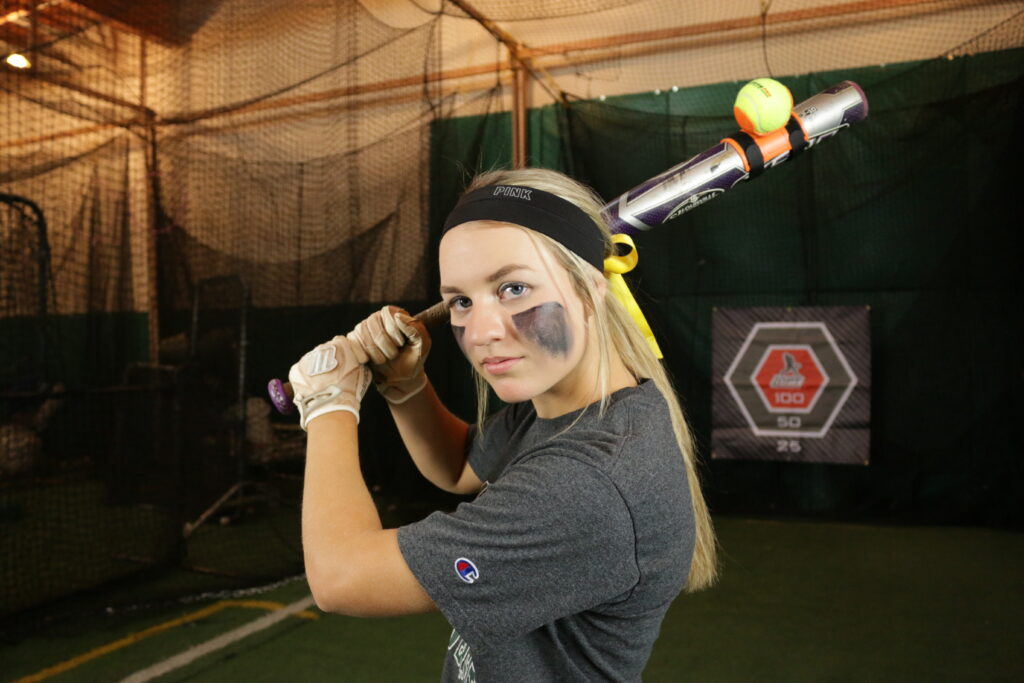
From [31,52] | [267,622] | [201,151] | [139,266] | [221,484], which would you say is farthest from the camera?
[139,266]

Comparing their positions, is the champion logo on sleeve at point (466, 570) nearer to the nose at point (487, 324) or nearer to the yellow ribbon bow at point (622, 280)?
the nose at point (487, 324)

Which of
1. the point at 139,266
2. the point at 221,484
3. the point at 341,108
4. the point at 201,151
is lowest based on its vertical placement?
the point at 221,484

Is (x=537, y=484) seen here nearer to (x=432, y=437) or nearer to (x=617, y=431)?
(x=617, y=431)

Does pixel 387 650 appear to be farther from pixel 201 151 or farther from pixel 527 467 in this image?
pixel 201 151

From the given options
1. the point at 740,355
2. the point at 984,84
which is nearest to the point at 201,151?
the point at 740,355

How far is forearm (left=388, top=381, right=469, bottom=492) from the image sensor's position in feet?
5.49

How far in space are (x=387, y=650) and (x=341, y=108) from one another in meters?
3.32

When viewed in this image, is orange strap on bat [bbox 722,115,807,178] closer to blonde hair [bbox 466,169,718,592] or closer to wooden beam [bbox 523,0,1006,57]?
blonde hair [bbox 466,169,718,592]

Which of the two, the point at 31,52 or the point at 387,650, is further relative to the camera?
the point at 31,52

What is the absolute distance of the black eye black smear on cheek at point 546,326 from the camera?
118 centimetres

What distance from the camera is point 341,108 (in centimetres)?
475

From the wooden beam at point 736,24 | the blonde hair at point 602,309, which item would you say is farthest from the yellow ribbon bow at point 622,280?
the wooden beam at point 736,24

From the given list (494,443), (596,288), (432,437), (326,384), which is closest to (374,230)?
(432,437)

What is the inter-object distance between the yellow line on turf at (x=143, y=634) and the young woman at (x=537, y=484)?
2.44 m
